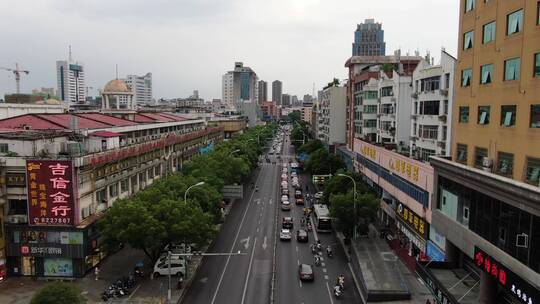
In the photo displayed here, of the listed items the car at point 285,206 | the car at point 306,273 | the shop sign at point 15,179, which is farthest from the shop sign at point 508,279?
the car at point 285,206

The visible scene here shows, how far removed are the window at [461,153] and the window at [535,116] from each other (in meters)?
8.04

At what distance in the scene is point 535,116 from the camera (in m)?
23.1

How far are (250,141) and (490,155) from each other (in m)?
97.1

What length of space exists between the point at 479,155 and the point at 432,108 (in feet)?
64.0

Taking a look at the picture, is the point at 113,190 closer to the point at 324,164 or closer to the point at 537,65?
the point at 537,65

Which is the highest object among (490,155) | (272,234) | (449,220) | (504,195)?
(490,155)

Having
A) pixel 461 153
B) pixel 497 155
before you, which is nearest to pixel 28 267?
pixel 461 153

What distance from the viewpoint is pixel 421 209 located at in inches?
1662

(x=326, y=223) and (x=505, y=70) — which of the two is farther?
(x=326, y=223)

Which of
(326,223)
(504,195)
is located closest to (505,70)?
(504,195)

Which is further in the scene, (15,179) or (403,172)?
(403,172)

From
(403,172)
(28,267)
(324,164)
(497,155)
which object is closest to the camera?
(497,155)

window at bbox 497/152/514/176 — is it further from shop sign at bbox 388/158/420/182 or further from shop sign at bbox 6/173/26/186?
shop sign at bbox 6/173/26/186

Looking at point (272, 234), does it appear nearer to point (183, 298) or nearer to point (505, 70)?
point (183, 298)
